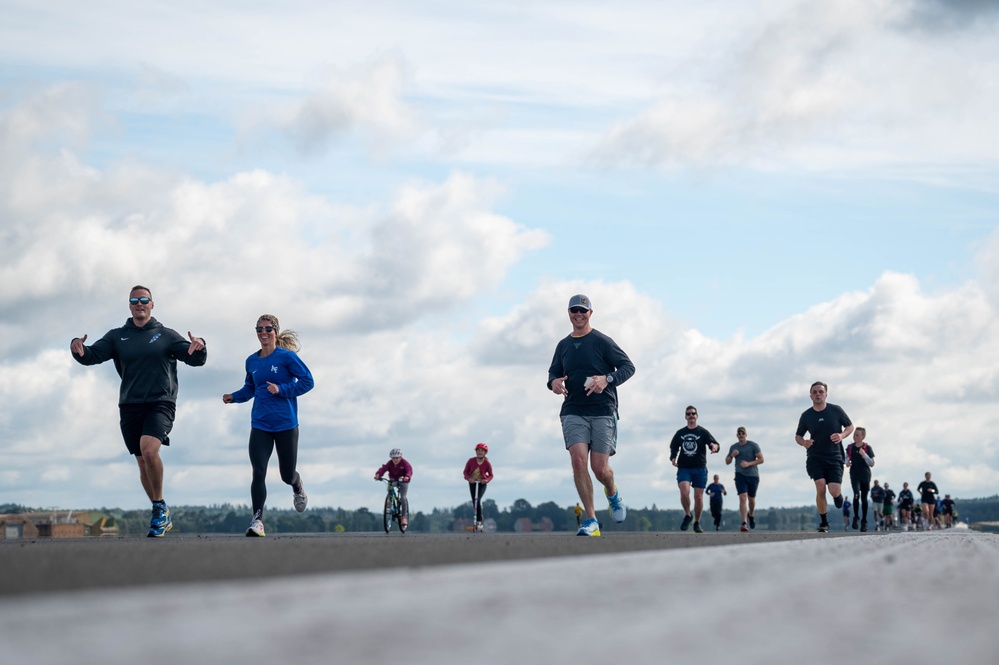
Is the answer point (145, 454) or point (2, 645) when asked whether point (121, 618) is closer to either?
point (2, 645)

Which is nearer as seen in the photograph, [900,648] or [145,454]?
[900,648]

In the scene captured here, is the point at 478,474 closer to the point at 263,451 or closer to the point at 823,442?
the point at 823,442

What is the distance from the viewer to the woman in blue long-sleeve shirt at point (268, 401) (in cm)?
1418

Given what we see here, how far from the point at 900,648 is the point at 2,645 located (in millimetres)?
1292

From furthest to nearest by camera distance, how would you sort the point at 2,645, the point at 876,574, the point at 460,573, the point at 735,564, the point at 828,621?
the point at 735,564 → the point at 876,574 → the point at 460,573 → the point at 828,621 → the point at 2,645

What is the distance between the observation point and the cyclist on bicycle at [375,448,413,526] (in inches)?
1072

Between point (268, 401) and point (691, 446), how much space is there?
12.9 metres

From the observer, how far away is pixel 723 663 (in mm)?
1825

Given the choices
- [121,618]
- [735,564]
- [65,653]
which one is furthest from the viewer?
[735,564]

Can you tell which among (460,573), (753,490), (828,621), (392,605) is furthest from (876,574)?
(753,490)

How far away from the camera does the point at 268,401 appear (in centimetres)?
1423

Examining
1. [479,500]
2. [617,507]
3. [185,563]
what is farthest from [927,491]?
[185,563]

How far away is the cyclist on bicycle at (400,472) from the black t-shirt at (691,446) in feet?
17.2

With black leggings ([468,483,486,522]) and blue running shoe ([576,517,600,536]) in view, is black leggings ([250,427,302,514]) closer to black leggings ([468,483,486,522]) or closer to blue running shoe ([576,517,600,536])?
blue running shoe ([576,517,600,536])
